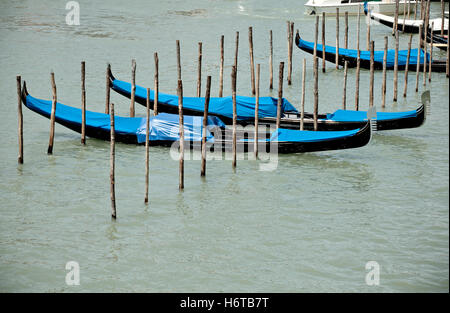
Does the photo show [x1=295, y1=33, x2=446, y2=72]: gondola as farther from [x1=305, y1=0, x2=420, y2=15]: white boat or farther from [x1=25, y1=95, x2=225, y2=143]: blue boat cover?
[x1=305, y1=0, x2=420, y2=15]: white boat

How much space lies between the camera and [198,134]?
11461mm

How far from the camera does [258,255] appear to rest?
810cm

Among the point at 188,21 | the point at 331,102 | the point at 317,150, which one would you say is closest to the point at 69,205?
the point at 317,150

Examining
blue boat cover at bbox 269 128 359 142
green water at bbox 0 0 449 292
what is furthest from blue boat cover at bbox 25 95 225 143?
blue boat cover at bbox 269 128 359 142

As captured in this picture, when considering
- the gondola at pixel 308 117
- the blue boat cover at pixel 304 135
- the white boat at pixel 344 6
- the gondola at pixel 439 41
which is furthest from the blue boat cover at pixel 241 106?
the white boat at pixel 344 6

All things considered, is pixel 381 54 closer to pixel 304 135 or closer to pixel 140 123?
pixel 304 135

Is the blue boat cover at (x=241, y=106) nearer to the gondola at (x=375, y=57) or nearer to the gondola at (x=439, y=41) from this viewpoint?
the gondola at (x=375, y=57)

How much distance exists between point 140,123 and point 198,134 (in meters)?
1.06

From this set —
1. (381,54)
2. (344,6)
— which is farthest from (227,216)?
(344,6)

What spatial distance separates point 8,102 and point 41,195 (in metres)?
5.73

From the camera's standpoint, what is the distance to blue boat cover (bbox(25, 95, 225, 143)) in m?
11.5

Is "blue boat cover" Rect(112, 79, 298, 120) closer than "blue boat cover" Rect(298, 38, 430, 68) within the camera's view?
Yes
